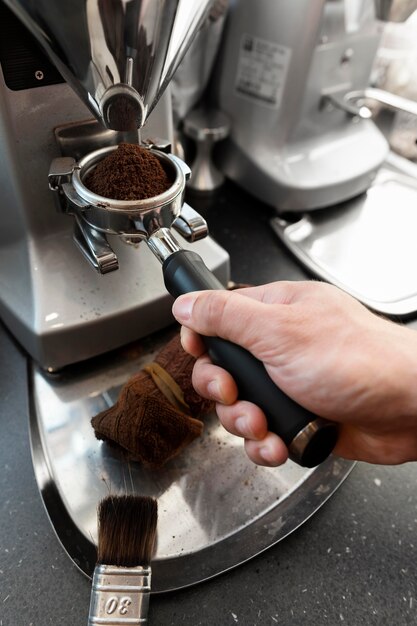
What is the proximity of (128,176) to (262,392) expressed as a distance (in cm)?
16

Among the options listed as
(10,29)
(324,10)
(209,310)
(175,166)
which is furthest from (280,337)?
(324,10)

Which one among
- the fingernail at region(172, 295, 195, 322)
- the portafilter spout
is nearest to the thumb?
the fingernail at region(172, 295, 195, 322)

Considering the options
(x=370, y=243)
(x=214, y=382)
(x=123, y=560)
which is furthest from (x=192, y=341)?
(x=370, y=243)

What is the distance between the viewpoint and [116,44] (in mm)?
276

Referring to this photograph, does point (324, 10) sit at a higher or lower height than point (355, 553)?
higher

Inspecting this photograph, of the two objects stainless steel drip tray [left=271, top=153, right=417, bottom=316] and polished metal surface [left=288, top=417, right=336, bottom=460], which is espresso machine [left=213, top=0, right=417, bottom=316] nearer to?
stainless steel drip tray [left=271, top=153, right=417, bottom=316]

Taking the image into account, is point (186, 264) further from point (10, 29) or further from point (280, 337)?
point (10, 29)

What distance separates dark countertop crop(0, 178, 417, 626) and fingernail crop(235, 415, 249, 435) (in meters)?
0.11

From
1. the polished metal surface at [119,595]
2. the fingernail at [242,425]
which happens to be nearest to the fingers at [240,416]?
the fingernail at [242,425]

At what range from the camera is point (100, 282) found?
0.41 meters

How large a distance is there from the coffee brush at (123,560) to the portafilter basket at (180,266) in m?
0.11

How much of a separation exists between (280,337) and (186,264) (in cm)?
7

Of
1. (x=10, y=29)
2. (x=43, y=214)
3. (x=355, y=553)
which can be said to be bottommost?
(x=355, y=553)

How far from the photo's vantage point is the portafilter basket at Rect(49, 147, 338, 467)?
0.89 ft
